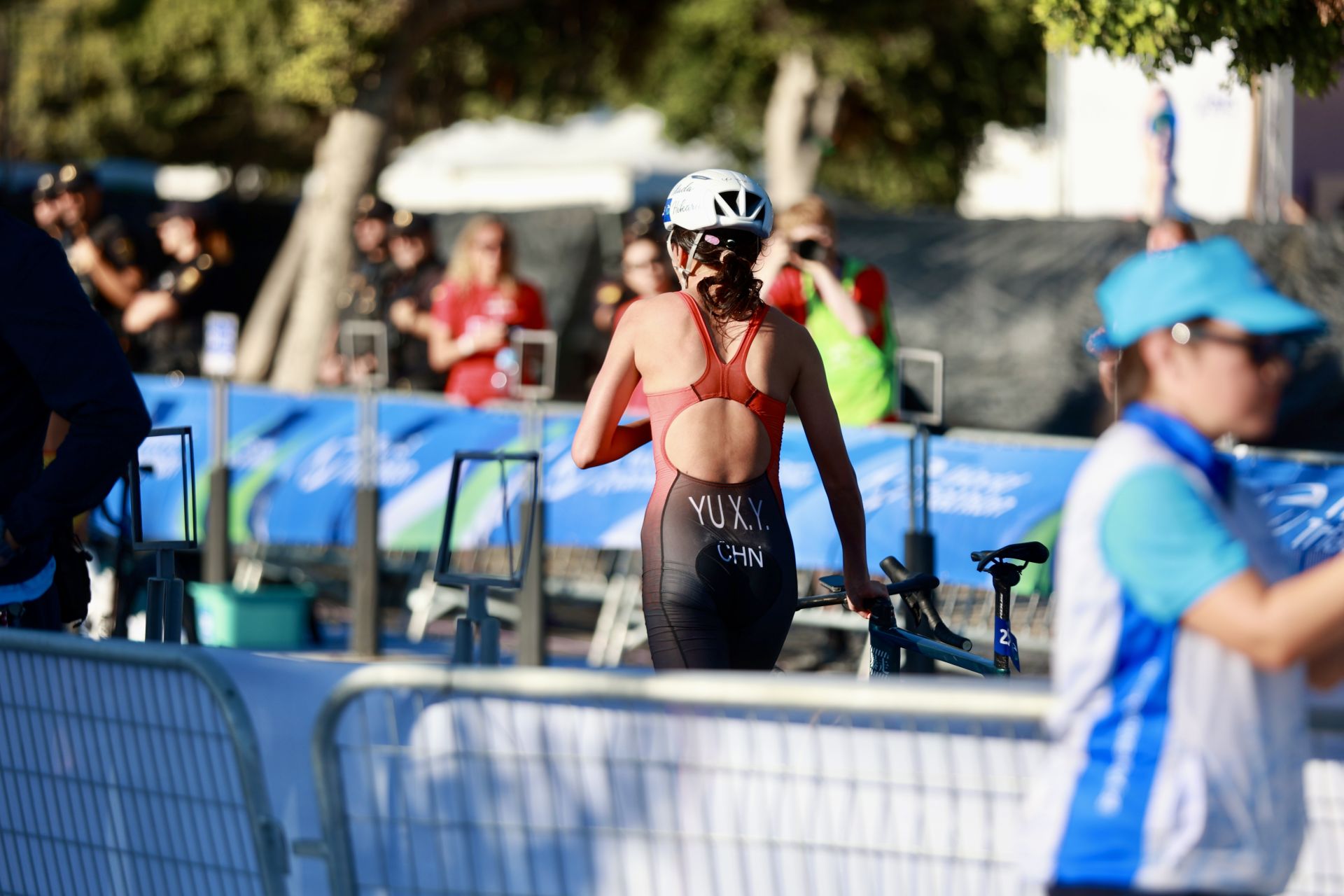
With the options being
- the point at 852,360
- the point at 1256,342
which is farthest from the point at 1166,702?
the point at 852,360

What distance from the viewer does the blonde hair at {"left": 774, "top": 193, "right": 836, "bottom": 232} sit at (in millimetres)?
8242

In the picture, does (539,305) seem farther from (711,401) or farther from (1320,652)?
(1320,652)

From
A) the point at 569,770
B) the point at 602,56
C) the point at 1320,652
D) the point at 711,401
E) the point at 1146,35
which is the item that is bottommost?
the point at 569,770

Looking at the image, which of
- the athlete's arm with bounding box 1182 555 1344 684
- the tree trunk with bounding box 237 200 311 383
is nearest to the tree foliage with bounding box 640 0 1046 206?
the tree trunk with bounding box 237 200 311 383

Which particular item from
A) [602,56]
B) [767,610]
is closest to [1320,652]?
[767,610]

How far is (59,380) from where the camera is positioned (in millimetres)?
3861

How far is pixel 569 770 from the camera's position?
302 cm

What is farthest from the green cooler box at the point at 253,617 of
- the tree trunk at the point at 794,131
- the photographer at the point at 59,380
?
the tree trunk at the point at 794,131

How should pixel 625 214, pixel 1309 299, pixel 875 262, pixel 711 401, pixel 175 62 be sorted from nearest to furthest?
pixel 711 401 → pixel 1309 299 → pixel 875 262 → pixel 625 214 → pixel 175 62

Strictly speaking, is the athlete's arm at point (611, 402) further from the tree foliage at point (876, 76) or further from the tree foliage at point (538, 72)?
the tree foliage at point (876, 76)

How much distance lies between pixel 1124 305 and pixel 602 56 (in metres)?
21.3

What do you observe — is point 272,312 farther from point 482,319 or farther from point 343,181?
point 482,319

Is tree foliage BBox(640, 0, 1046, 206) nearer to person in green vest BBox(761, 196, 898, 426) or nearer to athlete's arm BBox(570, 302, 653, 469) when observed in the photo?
person in green vest BBox(761, 196, 898, 426)

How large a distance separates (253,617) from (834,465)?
214 inches
